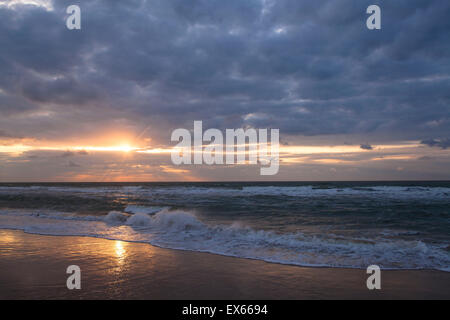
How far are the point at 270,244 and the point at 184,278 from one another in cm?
428

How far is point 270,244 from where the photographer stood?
9641 millimetres

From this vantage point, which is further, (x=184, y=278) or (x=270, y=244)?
(x=270, y=244)

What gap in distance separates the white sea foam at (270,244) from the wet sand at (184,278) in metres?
0.71

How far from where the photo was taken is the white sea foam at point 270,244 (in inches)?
300

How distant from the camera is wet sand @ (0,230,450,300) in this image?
5255 millimetres

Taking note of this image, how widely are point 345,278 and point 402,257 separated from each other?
2.83m
